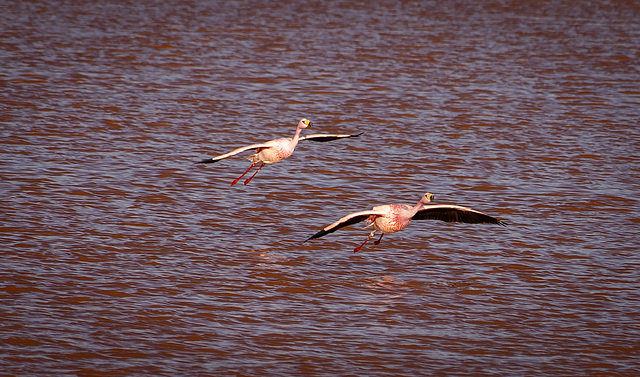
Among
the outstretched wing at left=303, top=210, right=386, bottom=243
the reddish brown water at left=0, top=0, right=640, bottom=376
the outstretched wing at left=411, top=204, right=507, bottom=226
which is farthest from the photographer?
the outstretched wing at left=411, top=204, right=507, bottom=226

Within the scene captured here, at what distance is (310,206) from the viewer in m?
14.8

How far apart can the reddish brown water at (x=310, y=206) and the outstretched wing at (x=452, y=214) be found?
57 cm

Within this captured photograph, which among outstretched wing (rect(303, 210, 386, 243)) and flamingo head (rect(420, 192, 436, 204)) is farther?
flamingo head (rect(420, 192, 436, 204))

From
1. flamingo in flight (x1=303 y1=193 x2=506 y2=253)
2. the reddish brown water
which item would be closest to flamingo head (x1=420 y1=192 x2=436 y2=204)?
flamingo in flight (x1=303 y1=193 x2=506 y2=253)

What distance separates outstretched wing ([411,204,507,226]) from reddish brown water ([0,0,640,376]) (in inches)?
22.6

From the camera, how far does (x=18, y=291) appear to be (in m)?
10.7

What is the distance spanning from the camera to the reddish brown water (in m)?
9.85

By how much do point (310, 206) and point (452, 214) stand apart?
301 centimetres

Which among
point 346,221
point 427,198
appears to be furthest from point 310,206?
point 346,221

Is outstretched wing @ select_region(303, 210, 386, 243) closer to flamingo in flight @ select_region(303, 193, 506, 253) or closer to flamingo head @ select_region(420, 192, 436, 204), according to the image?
flamingo in flight @ select_region(303, 193, 506, 253)

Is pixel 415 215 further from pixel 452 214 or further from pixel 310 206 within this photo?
pixel 310 206

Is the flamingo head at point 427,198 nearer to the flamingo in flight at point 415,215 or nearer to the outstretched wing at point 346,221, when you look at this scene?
the flamingo in flight at point 415,215

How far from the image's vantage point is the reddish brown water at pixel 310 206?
985 cm

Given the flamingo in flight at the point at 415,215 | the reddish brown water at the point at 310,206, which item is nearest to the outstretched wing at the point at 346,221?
Answer: the flamingo in flight at the point at 415,215
